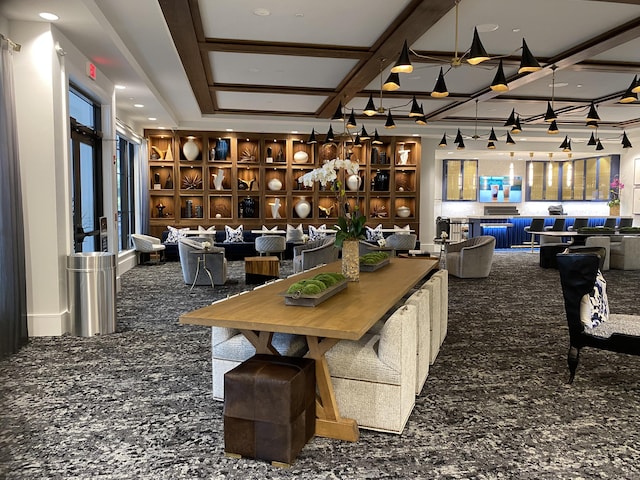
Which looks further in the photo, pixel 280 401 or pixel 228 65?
pixel 228 65

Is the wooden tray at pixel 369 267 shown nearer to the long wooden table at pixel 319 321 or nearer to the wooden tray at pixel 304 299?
the long wooden table at pixel 319 321

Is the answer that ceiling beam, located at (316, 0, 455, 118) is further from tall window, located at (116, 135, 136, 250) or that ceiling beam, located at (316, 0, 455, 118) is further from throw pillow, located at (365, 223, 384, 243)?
tall window, located at (116, 135, 136, 250)

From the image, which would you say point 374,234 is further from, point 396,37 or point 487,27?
point 487,27

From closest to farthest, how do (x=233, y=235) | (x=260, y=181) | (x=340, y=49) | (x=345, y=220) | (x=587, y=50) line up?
(x=345, y=220) < (x=587, y=50) < (x=340, y=49) < (x=233, y=235) < (x=260, y=181)

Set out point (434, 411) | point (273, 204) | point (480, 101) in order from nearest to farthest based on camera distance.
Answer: point (434, 411), point (480, 101), point (273, 204)

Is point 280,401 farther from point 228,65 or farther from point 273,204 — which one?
point 273,204

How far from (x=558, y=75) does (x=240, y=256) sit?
7.47 metres

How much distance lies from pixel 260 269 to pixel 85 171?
3074 millimetres

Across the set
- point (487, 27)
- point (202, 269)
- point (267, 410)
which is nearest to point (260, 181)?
point (202, 269)

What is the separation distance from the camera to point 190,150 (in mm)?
12719

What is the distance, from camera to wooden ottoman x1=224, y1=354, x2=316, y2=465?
2.55 meters

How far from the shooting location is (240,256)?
12133 mm

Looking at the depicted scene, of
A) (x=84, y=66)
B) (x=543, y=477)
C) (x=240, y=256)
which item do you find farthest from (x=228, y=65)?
(x=543, y=477)

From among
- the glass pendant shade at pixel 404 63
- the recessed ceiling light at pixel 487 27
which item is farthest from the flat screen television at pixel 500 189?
the glass pendant shade at pixel 404 63
